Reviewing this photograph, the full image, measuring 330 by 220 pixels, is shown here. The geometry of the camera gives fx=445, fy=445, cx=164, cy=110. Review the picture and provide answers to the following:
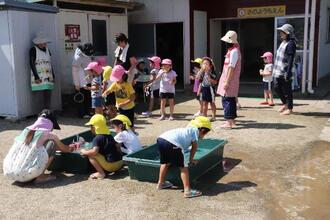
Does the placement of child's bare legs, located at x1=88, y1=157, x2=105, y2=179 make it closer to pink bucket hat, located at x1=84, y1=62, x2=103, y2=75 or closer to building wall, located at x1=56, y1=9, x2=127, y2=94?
pink bucket hat, located at x1=84, y1=62, x2=103, y2=75

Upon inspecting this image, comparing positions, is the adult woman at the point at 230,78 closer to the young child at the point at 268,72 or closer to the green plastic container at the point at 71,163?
the young child at the point at 268,72

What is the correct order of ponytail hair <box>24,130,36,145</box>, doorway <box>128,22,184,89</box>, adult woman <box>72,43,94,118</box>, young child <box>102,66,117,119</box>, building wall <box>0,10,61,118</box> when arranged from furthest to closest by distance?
doorway <box>128,22,184,89</box>, adult woman <box>72,43,94,118</box>, building wall <box>0,10,61,118</box>, young child <box>102,66,117,119</box>, ponytail hair <box>24,130,36,145</box>

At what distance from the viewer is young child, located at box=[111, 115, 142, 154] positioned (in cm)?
596

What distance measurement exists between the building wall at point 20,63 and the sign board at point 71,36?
170 centimetres

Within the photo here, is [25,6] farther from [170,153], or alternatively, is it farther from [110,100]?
[170,153]

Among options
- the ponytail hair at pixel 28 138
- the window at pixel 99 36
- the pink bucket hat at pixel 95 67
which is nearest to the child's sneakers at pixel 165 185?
the ponytail hair at pixel 28 138

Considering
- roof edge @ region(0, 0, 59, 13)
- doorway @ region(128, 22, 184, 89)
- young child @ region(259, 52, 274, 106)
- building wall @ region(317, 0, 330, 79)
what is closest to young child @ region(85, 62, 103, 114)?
roof edge @ region(0, 0, 59, 13)

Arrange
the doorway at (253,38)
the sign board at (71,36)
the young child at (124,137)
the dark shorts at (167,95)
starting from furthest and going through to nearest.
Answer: the doorway at (253,38) < the sign board at (71,36) < the dark shorts at (167,95) < the young child at (124,137)

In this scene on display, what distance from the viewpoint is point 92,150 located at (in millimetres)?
5621

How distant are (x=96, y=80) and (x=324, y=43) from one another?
31.3ft

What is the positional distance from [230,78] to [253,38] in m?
8.80

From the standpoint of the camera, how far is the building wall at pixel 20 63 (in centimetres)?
925

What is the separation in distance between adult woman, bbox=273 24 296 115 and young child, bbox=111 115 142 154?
14.8 ft

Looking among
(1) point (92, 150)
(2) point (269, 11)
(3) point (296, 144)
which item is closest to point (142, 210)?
(1) point (92, 150)
